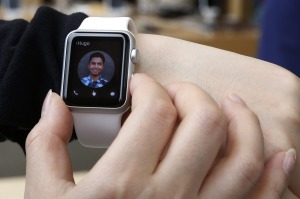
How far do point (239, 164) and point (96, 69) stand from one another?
231mm

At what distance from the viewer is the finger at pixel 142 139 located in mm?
417

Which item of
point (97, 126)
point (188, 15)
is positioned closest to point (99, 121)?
point (97, 126)

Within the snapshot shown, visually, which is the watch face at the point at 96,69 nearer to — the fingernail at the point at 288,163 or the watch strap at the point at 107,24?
the watch strap at the point at 107,24

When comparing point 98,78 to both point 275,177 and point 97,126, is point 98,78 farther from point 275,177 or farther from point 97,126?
point 275,177

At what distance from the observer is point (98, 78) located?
579mm

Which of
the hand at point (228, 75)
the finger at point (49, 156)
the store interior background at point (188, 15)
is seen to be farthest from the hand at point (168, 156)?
the store interior background at point (188, 15)

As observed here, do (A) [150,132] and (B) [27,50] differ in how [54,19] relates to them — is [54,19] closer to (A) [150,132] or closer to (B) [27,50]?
(B) [27,50]

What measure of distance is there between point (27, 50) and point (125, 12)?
5.64 feet

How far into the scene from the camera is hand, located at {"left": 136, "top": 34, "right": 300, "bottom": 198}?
24.6 inches

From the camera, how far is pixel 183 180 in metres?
0.43

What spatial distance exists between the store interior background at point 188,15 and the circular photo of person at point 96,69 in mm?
1375

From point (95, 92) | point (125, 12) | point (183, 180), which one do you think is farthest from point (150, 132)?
point (125, 12)

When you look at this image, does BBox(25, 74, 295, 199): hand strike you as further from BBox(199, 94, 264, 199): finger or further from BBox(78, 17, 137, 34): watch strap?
BBox(78, 17, 137, 34): watch strap

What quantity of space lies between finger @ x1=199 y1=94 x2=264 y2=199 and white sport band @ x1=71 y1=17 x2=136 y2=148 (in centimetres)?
16
